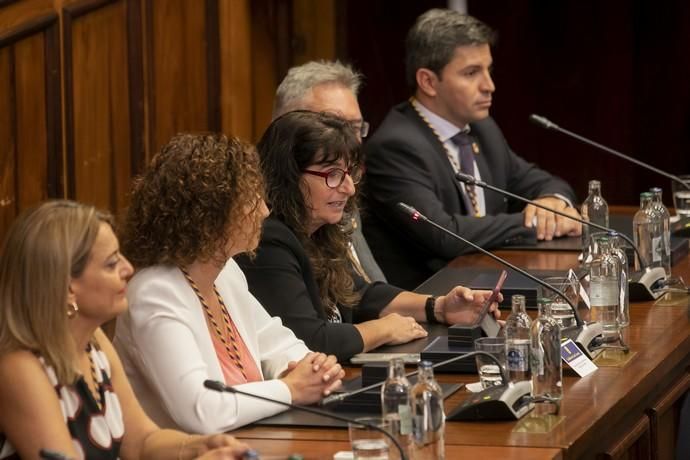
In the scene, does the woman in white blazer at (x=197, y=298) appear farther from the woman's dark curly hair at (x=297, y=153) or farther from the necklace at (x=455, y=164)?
the necklace at (x=455, y=164)

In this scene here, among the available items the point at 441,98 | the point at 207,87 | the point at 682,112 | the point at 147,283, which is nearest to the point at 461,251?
the point at 441,98

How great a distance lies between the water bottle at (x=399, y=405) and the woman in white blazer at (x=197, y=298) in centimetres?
39

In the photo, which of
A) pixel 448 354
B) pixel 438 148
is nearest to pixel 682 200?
pixel 438 148

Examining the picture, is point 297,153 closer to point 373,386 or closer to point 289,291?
point 289,291

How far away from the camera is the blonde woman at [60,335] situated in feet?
7.33

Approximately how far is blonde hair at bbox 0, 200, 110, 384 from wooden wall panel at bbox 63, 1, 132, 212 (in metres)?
2.05

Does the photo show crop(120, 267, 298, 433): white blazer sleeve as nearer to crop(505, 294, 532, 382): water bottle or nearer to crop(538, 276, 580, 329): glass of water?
crop(505, 294, 532, 382): water bottle

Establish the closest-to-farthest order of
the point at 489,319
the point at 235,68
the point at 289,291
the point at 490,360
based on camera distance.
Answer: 1. the point at 490,360
2. the point at 289,291
3. the point at 489,319
4. the point at 235,68

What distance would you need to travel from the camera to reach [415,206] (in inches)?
183

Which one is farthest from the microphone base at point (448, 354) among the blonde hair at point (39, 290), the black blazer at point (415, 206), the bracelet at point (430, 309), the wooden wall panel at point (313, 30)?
the wooden wall panel at point (313, 30)

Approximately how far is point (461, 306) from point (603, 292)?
0.37 metres

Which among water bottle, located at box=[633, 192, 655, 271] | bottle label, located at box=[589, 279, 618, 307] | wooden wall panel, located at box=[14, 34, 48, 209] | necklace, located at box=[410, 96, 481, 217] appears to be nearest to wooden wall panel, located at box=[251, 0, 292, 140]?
necklace, located at box=[410, 96, 481, 217]

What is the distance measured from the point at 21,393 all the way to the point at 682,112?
4998 millimetres

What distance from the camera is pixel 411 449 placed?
2.35m
